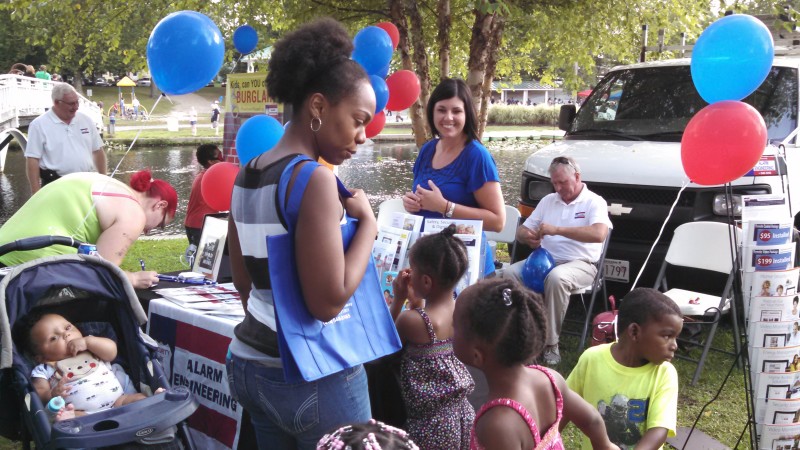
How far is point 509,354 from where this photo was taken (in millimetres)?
2012

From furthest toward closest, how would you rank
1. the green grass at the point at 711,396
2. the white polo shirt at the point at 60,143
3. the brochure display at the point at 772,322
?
the white polo shirt at the point at 60,143 → the green grass at the point at 711,396 → the brochure display at the point at 772,322

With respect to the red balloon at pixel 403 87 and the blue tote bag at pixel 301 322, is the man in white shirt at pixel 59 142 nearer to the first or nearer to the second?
the red balloon at pixel 403 87

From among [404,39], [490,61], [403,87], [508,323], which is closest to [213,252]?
[403,87]

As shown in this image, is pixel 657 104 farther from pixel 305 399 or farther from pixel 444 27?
pixel 305 399

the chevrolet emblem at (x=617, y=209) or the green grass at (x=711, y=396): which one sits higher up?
the chevrolet emblem at (x=617, y=209)

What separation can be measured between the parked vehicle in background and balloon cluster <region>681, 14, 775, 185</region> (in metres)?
1.33

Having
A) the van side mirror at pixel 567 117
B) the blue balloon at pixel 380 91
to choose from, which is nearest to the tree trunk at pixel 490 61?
the van side mirror at pixel 567 117

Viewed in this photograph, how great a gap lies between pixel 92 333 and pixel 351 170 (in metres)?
16.7

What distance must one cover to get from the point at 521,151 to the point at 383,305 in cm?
2553

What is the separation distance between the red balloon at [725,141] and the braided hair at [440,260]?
5.53 feet

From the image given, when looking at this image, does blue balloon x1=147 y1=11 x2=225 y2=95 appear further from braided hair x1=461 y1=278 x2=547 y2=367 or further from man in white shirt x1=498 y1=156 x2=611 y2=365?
man in white shirt x1=498 y1=156 x2=611 y2=365

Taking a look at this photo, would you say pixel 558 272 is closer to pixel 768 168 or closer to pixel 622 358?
pixel 768 168

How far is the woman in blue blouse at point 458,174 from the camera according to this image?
389 centimetres

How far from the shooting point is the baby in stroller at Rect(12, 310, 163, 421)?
3.06m
